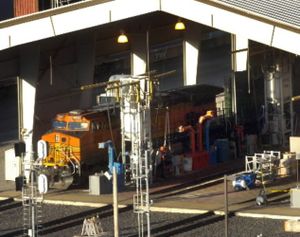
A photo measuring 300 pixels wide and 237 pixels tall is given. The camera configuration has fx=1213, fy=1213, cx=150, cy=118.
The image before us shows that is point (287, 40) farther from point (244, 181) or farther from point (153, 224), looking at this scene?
point (153, 224)

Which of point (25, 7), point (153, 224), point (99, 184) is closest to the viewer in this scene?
point (153, 224)

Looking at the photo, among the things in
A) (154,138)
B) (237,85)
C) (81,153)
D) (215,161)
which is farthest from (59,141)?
(237,85)

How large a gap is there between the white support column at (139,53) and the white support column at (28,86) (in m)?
4.64

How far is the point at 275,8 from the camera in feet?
85.3

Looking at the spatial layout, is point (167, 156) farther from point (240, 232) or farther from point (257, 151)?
point (240, 232)

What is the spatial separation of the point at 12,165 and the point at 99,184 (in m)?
3.12

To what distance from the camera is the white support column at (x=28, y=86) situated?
98.4ft

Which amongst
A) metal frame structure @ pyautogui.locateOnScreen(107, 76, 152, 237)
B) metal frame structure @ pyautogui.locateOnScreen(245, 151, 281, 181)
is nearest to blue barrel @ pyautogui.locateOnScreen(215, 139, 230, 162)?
metal frame structure @ pyautogui.locateOnScreen(245, 151, 281, 181)

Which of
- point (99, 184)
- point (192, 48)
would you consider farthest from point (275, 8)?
point (192, 48)

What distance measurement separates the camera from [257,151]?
32.5m

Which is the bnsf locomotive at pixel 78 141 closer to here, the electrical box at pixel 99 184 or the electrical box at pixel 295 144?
the electrical box at pixel 99 184

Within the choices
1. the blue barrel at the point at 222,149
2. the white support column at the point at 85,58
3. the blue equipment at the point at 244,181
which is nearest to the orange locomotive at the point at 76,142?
the white support column at the point at 85,58

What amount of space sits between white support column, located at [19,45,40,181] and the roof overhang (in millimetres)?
2534

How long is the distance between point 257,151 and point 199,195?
18.3 feet
